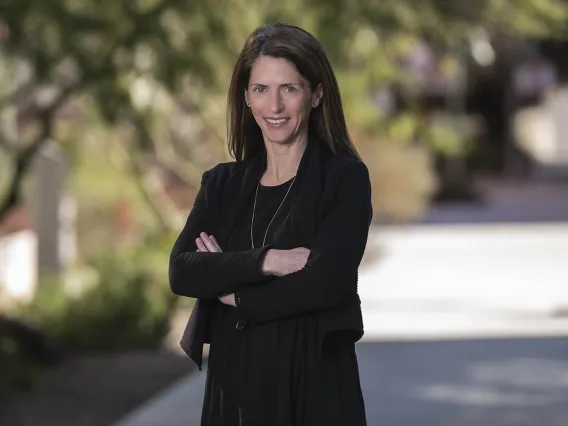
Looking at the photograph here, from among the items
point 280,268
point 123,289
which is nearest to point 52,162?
point 123,289

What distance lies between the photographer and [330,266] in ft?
13.4

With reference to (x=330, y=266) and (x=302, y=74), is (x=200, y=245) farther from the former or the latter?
(x=302, y=74)

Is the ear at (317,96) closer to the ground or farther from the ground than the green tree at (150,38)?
closer to the ground

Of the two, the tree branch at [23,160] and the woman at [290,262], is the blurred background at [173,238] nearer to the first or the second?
the tree branch at [23,160]

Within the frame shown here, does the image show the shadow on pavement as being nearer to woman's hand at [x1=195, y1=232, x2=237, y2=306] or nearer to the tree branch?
the tree branch

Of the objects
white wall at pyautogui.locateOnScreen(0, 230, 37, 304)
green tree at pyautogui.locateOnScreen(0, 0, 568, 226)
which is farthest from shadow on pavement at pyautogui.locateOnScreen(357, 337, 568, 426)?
white wall at pyautogui.locateOnScreen(0, 230, 37, 304)

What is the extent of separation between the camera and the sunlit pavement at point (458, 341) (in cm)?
938

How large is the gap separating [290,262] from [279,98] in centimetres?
45

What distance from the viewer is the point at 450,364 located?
1141 cm

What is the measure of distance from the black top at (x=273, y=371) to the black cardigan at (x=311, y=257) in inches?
1.7

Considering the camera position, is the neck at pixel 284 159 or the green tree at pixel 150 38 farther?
the green tree at pixel 150 38

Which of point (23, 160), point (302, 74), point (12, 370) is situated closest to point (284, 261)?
point (302, 74)

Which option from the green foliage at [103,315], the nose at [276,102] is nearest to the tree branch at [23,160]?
the green foliage at [103,315]

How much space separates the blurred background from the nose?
15.4 feet
